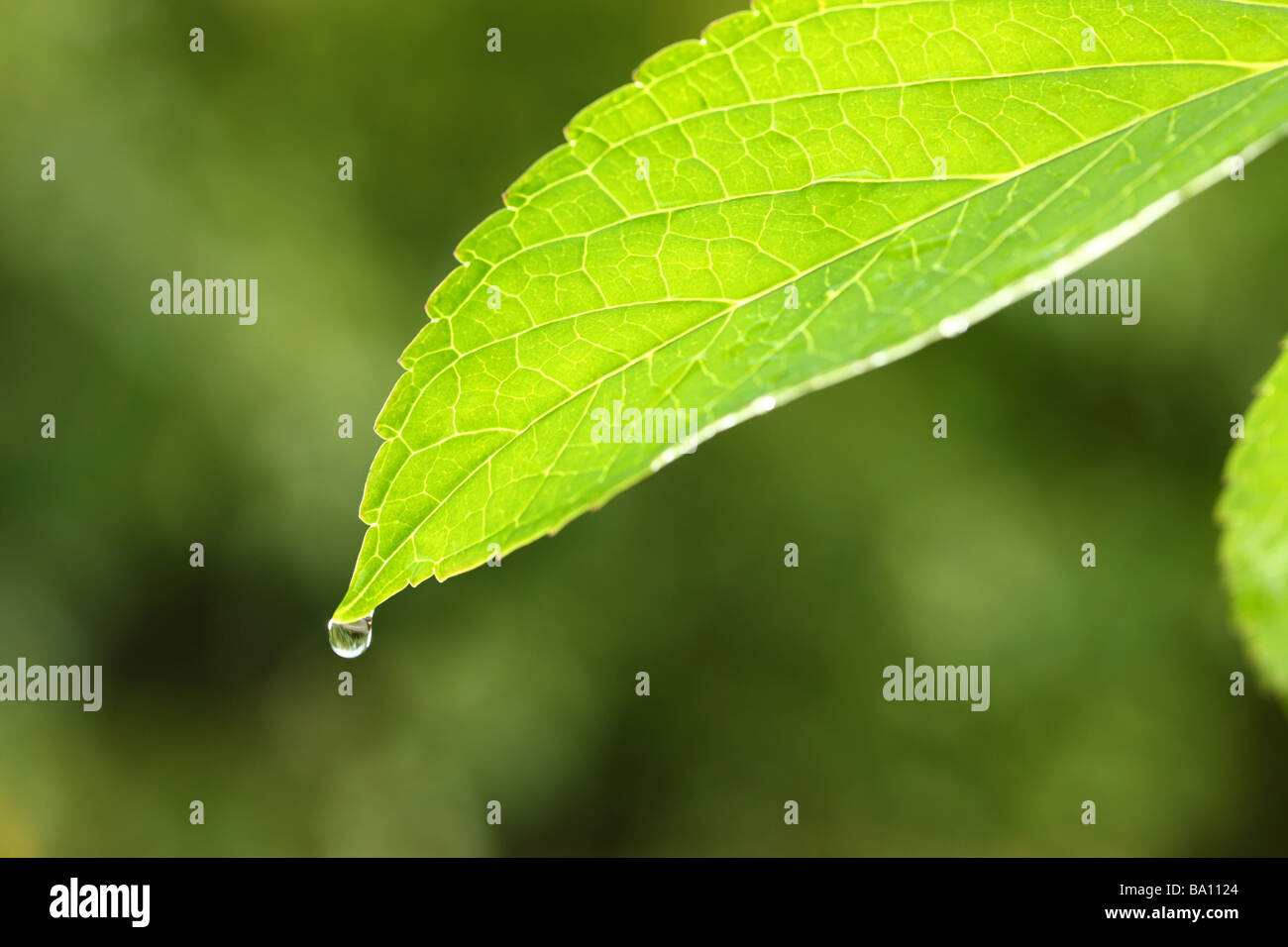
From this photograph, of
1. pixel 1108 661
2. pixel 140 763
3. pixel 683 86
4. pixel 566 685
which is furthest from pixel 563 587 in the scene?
pixel 683 86

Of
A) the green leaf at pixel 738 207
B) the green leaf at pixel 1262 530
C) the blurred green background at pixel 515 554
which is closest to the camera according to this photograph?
the green leaf at pixel 1262 530

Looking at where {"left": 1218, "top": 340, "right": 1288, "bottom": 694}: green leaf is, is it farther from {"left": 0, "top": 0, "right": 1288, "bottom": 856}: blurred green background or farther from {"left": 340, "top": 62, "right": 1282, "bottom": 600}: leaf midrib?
{"left": 0, "top": 0, "right": 1288, "bottom": 856}: blurred green background

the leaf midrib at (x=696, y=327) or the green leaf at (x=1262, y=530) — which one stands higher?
the leaf midrib at (x=696, y=327)

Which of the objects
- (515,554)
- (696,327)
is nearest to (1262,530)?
(696,327)

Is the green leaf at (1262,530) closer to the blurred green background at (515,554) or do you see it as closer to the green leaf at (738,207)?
the green leaf at (738,207)

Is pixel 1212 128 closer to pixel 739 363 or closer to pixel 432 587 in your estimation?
pixel 739 363

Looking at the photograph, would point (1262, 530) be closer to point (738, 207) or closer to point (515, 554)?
point (738, 207)

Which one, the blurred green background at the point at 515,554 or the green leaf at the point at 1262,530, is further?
the blurred green background at the point at 515,554

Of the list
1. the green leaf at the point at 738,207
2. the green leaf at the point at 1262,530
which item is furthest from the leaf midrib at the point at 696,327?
the green leaf at the point at 1262,530
